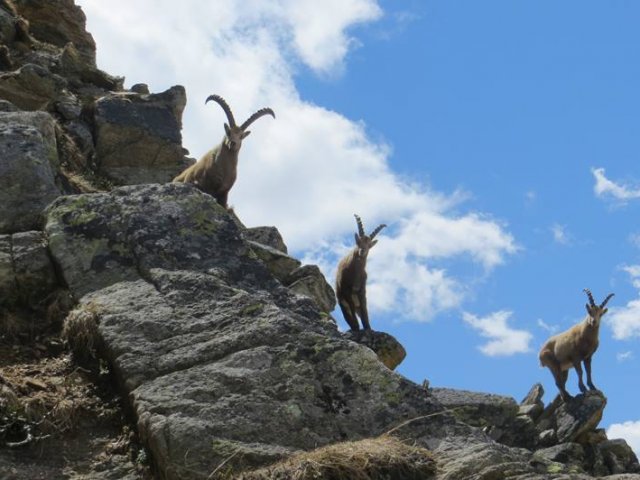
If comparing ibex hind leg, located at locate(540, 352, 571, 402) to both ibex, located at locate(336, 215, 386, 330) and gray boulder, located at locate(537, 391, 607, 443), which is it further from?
ibex, located at locate(336, 215, 386, 330)

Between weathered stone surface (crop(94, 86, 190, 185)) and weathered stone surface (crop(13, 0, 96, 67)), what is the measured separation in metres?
4.49

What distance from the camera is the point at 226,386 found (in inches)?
253

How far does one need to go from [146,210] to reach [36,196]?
131 centimetres

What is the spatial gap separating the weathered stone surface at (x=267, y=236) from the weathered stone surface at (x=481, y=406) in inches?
161

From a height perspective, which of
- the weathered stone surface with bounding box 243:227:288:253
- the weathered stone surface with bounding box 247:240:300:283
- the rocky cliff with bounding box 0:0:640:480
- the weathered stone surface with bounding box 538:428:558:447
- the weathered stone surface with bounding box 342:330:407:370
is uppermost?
the weathered stone surface with bounding box 243:227:288:253

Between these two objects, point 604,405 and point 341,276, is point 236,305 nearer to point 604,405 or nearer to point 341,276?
point 341,276

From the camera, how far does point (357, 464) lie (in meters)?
5.73

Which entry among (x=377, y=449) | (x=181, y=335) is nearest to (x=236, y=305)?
(x=181, y=335)

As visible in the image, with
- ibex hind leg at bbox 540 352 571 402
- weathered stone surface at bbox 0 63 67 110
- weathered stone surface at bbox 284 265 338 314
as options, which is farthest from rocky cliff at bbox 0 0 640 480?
ibex hind leg at bbox 540 352 571 402

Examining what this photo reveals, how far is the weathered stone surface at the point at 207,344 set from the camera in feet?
20.1

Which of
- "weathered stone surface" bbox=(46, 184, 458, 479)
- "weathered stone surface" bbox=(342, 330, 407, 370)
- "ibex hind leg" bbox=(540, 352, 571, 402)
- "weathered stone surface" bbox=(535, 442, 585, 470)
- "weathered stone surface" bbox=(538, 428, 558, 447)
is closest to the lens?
"weathered stone surface" bbox=(46, 184, 458, 479)

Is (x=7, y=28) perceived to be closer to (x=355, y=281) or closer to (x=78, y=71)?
(x=78, y=71)

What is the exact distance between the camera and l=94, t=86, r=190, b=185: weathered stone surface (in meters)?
16.9

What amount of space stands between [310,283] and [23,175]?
6017mm
